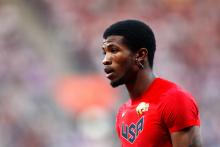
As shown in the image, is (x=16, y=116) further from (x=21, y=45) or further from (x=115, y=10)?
(x=115, y=10)

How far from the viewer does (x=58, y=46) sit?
22.8 feet

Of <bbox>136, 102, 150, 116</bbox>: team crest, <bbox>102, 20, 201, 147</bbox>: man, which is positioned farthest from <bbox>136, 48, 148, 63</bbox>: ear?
<bbox>136, 102, 150, 116</bbox>: team crest

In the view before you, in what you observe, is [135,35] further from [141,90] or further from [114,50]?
[141,90]

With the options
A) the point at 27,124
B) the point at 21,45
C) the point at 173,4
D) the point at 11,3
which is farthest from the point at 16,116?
the point at 173,4

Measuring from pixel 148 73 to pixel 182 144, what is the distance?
0.47 m

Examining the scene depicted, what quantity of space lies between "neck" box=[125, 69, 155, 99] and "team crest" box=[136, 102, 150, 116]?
8cm

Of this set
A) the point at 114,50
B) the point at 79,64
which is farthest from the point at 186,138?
the point at 79,64

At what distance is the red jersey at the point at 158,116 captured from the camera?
216cm

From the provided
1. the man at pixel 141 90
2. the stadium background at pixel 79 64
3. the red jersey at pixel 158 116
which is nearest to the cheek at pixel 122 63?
the man at pixel 141 90

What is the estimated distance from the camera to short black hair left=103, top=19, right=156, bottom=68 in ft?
7.93

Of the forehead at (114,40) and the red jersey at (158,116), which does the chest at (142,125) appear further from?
the forehead at (114,40)

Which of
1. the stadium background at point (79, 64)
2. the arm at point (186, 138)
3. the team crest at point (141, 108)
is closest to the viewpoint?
the arm at point (186, 138)

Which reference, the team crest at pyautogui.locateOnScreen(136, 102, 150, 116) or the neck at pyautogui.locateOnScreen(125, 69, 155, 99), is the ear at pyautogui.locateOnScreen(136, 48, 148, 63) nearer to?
the neck at pyautogui.locateOnScreen(125, 69, 155, 99)

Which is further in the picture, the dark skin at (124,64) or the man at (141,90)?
the dark skin at (124,64)
